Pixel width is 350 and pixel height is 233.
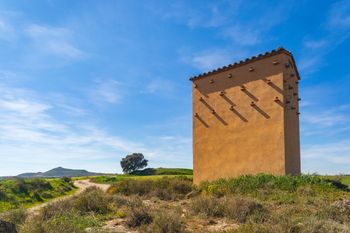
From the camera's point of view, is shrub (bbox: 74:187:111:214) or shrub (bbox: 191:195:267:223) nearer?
shrub (bbox: 191:195:267:223)

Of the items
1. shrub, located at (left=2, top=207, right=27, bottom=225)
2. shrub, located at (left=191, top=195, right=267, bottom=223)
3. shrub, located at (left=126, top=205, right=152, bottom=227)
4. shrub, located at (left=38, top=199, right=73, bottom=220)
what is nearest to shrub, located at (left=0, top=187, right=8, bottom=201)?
shrub, located at (left=38, top=199, right=73, bottom=220)

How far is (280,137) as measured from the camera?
12.7m

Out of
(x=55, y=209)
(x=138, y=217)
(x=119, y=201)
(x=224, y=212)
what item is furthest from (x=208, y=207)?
(x=55, y=209)

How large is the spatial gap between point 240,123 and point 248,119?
46 centimetres

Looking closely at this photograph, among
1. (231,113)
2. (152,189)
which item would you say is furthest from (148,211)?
(231,113)

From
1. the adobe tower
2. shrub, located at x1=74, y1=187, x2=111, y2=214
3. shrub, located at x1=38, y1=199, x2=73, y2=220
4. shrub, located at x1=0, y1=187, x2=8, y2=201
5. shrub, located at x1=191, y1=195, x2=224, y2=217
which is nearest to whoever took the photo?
shrub, located at x1=191, y1=195, x2=224, y2=217

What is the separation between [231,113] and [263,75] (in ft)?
7.59

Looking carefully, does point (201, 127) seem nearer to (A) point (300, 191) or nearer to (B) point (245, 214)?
(A) point (300, 191)

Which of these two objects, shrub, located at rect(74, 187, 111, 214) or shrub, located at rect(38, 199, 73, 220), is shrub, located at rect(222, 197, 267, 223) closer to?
shrub, located at rect(74, 187, 111, 214)

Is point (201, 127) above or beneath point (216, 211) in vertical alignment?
above

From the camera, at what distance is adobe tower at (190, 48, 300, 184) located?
12914mm

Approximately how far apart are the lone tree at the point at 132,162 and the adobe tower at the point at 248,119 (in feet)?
253

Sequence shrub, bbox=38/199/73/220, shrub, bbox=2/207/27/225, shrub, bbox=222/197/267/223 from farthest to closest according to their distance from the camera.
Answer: shrub, bbox=38/199/73/220, shrub, bbox=2/207/27/225, shrub, bbox=222/197/267/223

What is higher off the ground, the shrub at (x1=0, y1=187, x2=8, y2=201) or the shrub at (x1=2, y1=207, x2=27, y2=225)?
the shrub at (x1=2, y1=207, x2=27, y2=225)
